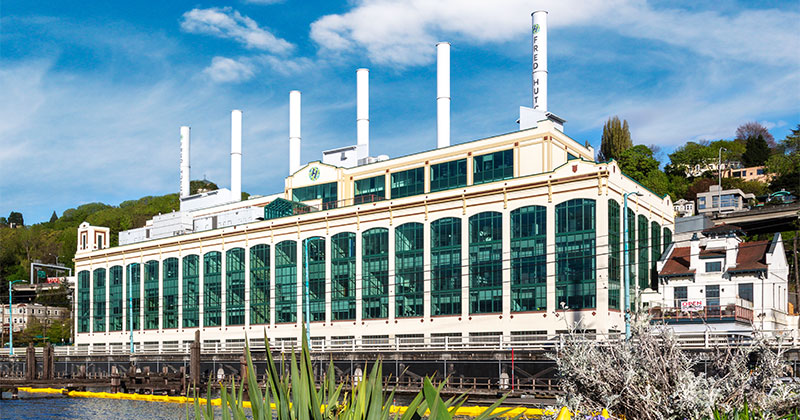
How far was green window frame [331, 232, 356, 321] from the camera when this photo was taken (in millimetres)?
70188

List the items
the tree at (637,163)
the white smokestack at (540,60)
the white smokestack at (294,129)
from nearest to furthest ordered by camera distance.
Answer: the white smokestack at (540,60)
the white smokestack at (294,129)
the tree at (637,163)

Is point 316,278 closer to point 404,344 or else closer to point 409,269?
point 409,269

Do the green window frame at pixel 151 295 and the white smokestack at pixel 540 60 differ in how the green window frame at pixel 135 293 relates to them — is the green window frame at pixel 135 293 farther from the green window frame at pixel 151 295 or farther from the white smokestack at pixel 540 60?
the white smokestack at pixel 540 60

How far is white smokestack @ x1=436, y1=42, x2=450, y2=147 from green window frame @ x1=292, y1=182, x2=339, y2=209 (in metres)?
12.0

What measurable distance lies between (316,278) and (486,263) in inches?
714

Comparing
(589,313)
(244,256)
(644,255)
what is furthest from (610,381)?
(244,256)

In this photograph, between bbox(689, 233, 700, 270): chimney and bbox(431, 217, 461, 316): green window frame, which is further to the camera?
bbox(431, 217, 461, 316): green window frame

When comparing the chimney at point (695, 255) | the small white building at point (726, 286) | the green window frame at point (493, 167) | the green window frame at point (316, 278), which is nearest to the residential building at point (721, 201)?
the small white building at point (726, 286)

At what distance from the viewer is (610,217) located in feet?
196

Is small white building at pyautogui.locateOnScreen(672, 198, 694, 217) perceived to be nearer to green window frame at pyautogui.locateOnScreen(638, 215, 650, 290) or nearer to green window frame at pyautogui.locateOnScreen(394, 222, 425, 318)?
green window frame at pyautogui.locateOnScreen(638, 215, 650, 290)

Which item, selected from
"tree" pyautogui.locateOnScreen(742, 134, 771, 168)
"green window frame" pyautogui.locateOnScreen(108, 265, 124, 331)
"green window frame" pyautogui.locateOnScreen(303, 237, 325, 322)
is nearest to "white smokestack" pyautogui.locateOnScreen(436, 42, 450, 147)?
"green window frame" pyautogui.locateOnScreen(303, 237, 325, 322)

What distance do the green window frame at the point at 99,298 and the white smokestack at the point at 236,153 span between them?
60.5ft

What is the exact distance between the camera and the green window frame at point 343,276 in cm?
7019

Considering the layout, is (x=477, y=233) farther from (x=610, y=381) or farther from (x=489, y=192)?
(x=610, y=381)
